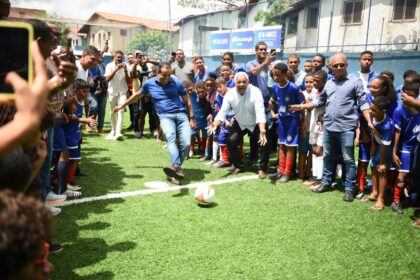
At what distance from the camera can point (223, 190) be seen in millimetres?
5770

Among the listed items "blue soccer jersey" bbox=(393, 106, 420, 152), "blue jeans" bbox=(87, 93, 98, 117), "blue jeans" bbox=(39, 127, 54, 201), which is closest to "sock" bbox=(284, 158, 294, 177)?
"blue soccer jersey" bbox=(393, 106, 420, 152)

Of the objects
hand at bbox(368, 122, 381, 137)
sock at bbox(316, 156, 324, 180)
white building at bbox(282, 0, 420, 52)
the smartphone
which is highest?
white building at bbox(282, 0, 420, 52)

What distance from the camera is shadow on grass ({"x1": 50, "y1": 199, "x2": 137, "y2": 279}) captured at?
328 centimetres

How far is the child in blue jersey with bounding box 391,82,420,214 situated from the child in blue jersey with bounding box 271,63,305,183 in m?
1.59

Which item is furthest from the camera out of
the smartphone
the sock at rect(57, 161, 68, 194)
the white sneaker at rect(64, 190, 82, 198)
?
the white sneaker at rect(64, 190, 82, 198)

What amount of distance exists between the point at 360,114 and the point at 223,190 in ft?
7.79

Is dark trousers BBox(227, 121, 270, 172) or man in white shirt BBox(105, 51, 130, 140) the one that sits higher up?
man in white shirt BBox(105, 51, 130, 140)

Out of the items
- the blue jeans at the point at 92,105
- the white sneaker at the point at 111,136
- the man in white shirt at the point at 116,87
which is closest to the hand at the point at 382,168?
the man in white shirt at the point at 116,87

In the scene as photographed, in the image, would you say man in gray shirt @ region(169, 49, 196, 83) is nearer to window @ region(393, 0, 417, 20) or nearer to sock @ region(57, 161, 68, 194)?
sock @ region(57, 161, 68, 194)

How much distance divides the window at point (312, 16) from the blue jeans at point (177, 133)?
1859 centimetres

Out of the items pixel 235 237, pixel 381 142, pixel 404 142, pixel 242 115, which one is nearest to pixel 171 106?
pixel 242 115

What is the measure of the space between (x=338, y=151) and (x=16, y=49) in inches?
199

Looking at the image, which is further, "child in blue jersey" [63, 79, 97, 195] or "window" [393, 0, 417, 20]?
"window" [393, 0, 417, 20]

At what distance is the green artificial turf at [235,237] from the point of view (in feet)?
11.1
